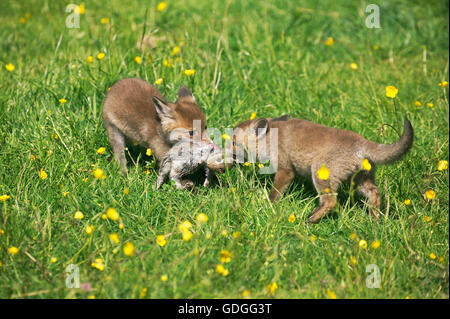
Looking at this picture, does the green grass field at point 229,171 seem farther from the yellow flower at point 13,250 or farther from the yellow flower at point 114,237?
the yellow flower at point 114,237

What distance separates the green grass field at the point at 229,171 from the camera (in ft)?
12.3

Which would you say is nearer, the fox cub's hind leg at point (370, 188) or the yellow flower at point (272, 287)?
the yellow flower at point (272, 287)

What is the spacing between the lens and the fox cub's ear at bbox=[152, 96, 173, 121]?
526 centimetres

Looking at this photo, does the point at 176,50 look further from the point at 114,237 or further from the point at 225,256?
the point at 225,256

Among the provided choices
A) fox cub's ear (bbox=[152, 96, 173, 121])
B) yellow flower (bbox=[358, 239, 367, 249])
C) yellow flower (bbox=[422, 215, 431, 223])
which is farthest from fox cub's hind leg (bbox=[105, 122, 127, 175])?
yellow flower (bbox=[422, 215, 431, 223])

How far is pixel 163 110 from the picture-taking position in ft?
17.5

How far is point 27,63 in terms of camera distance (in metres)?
6.96

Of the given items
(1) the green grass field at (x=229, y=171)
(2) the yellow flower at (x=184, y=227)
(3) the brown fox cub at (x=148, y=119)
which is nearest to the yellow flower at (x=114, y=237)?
(1) the green grass field at (x=229, y=171)

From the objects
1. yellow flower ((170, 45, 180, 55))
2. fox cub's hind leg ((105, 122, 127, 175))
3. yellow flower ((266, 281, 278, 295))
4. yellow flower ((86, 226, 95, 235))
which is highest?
yellow flower ((170, 45, 180, 55))

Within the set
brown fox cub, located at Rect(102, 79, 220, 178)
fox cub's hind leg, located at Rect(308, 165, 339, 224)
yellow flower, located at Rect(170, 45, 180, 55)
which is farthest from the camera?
yellow flower, located at Rect(170, 45, 180, 55)

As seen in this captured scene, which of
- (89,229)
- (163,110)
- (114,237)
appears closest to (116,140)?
(163,110)

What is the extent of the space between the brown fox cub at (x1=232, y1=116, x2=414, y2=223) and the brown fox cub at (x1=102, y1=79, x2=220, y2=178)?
0.56 m

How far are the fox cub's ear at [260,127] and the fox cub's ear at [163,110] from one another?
864mm

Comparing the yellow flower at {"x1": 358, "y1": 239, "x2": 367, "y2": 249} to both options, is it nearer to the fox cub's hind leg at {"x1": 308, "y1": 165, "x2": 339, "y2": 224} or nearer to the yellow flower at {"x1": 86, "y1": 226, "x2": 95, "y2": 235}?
the fox cub's hind leg at {"x1": 308, "y1": 165, "x2": 339, "y2": 224}
